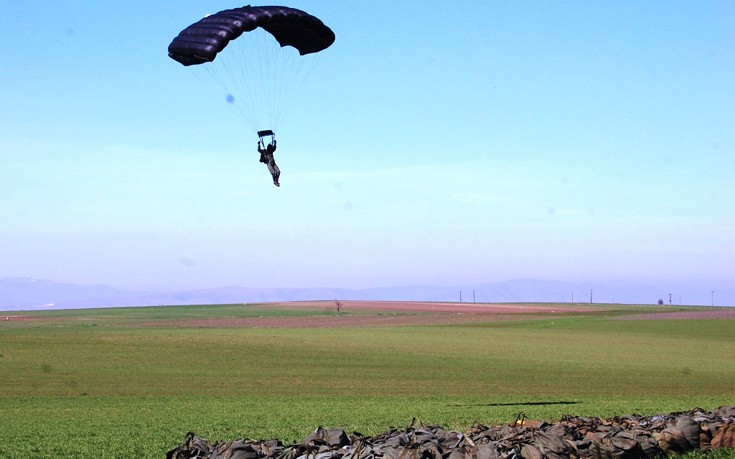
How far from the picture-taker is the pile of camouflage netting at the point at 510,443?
845 cm

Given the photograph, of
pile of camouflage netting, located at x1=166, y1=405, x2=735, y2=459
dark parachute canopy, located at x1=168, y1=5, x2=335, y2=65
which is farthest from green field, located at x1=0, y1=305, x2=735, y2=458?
dark parachute canopy, located at x1=168, y1=5, x2=335, y2=65

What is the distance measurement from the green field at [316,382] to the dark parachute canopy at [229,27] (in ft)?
26.8

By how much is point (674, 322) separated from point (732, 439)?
66.4 m

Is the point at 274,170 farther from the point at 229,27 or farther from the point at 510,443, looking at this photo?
the point at 510,443

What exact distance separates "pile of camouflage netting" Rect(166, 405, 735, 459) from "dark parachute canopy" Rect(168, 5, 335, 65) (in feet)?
35.9

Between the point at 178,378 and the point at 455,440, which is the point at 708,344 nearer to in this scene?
the point at 178,378

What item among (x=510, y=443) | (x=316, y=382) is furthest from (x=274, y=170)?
(x=510, y=443)

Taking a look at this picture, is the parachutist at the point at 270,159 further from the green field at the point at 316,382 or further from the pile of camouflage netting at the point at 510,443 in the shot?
the pile of camouflage netting at the point at 510,443

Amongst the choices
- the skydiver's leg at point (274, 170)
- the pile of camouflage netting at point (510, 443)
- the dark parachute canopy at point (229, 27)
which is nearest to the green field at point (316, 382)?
the pile of camouflage netting at point (510, 443)

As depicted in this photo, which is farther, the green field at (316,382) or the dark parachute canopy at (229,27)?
the dark parachute canopy at (229,27)

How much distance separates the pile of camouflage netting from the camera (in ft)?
27.7

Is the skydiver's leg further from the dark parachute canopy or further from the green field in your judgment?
the green field

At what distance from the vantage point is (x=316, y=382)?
30.6m

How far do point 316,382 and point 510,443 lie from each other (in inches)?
879
